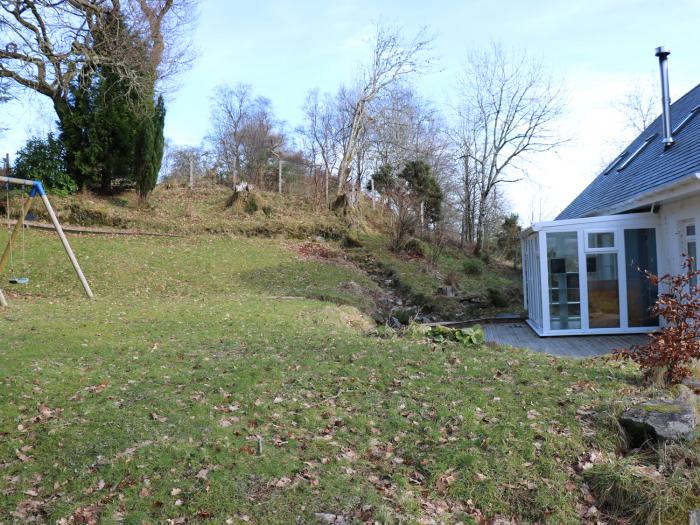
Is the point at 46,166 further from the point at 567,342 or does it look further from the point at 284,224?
the point at 567,342

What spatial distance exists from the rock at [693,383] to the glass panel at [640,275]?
20.0 ft

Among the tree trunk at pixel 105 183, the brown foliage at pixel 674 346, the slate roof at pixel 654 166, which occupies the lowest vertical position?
the brown foliage at pixel 674 346

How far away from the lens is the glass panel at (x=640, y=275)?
11.5m

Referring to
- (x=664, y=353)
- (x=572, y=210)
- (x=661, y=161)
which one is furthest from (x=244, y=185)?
(x=664, y=353)

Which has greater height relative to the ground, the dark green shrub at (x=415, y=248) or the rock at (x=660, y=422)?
the dark green shrub at (x=415, y=248)

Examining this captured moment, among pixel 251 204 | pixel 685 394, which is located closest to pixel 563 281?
pixel 685 394

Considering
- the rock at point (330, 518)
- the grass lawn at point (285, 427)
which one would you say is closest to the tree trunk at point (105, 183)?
the grass lawn at point (285, 427)

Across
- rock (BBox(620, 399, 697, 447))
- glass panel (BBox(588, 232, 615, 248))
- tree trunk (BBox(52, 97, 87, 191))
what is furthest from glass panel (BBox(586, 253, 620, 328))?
tree trunk (BBox(52, 97, 87, 191))

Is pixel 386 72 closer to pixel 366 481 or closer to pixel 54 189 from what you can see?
pixel 54 189

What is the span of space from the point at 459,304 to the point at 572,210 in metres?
4.89

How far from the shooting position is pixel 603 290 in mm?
11859

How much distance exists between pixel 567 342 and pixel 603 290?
145 cm

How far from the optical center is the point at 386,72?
1293 inches

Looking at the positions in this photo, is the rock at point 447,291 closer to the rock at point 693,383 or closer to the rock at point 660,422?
the rock at point 693,383
